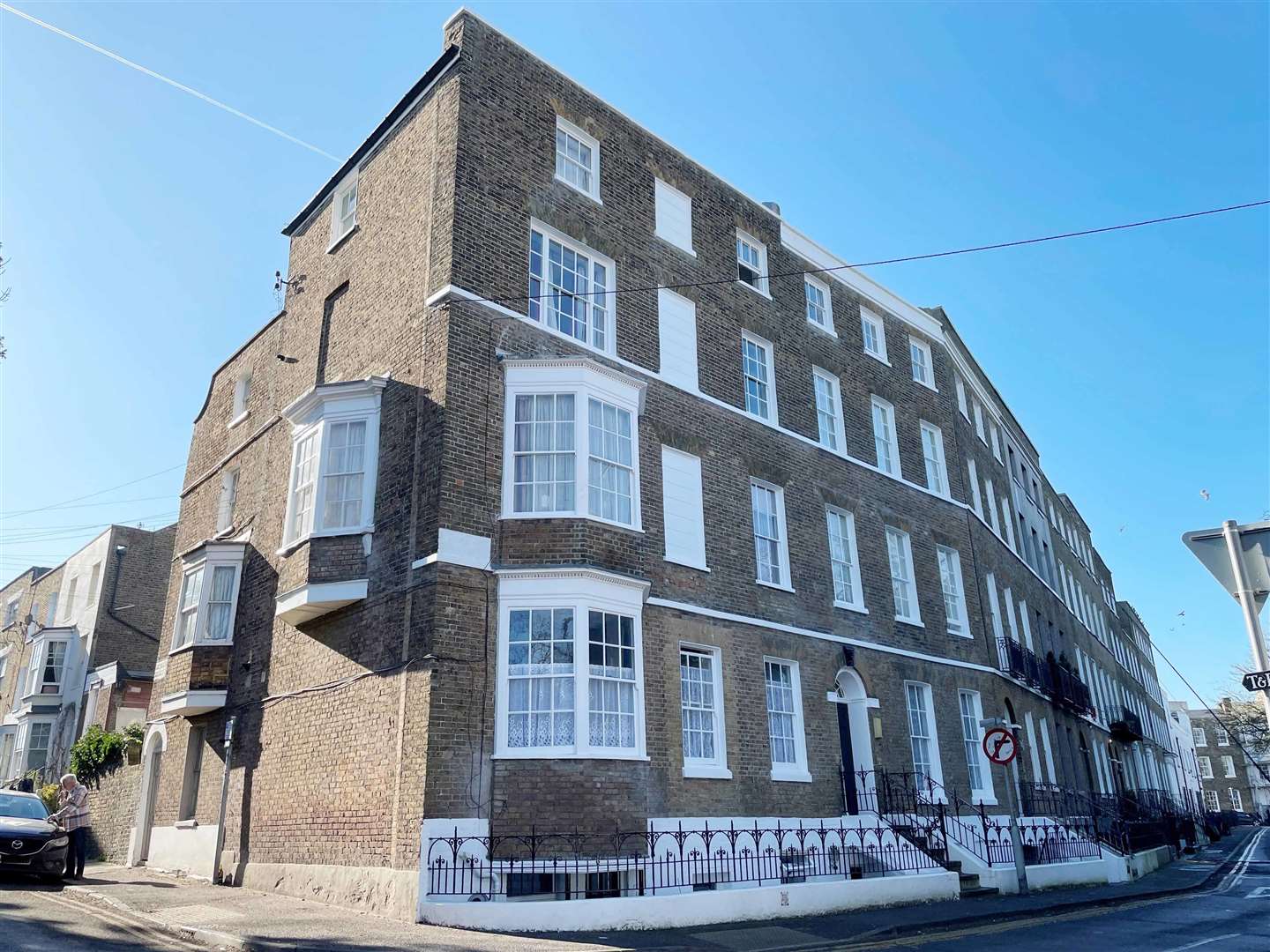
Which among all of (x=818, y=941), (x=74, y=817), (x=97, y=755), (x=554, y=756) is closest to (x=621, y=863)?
(x=554, y=756)

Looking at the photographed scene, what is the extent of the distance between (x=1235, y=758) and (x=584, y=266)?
97654 millimetres

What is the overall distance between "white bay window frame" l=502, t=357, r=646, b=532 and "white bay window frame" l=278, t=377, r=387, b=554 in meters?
2.20

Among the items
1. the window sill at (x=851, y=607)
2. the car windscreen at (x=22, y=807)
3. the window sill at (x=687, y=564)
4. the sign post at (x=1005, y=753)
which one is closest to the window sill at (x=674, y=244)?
the window sill at (x=687, y=564)

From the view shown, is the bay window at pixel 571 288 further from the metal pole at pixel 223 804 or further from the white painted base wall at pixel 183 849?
the white painted base wall at pixel 183 849

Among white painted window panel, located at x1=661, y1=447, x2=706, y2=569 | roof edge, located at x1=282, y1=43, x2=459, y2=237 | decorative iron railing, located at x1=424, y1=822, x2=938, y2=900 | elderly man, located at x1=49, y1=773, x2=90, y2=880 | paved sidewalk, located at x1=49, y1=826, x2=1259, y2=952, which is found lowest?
paved sidewalk, located at x1=49, y1=826, x2=1259, y2=952

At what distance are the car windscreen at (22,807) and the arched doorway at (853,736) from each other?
44.7 feet

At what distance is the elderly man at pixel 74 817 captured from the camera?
14133 mm

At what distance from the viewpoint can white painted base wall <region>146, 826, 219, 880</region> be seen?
16.3 meters

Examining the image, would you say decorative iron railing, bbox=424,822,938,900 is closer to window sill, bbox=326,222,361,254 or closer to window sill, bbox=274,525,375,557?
window sill, bbox=274,525,375,557

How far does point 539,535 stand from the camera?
13852mm

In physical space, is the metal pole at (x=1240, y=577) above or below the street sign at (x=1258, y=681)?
above

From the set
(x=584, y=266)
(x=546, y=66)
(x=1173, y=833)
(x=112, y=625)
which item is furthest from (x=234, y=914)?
(x=1173, y=833)

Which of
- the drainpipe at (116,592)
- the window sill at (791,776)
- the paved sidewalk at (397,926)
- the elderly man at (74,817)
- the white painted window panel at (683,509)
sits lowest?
the paved sidewalk at (397,926)

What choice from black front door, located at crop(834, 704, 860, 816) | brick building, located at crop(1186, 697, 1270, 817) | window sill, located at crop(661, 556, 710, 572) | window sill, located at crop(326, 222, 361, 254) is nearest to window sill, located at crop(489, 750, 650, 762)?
window sill, located at crop(661, 556, 710, 572)
